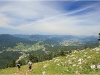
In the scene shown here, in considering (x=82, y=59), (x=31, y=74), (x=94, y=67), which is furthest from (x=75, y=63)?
(x=31, y=74)

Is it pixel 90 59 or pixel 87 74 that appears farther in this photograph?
pixel 90 59

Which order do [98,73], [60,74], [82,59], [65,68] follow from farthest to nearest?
[82,59] → [65,68] → [60,74] → [98,73]

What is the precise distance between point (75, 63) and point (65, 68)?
3.41m

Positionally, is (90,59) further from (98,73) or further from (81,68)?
(98,73)

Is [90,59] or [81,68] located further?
[90,59]

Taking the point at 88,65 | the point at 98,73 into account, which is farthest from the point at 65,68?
the point at 98,73

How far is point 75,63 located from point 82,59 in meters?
2.46

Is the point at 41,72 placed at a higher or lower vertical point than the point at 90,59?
lower

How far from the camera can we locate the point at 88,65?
119 ft

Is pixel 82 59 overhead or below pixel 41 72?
overhead

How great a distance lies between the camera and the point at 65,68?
37375 millimetres

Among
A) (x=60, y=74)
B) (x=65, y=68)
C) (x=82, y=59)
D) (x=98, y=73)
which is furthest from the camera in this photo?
(x=82, y=59)

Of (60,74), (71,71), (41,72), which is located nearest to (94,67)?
(71,71)

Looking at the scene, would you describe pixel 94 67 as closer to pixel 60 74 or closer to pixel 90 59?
pixel 90 59
